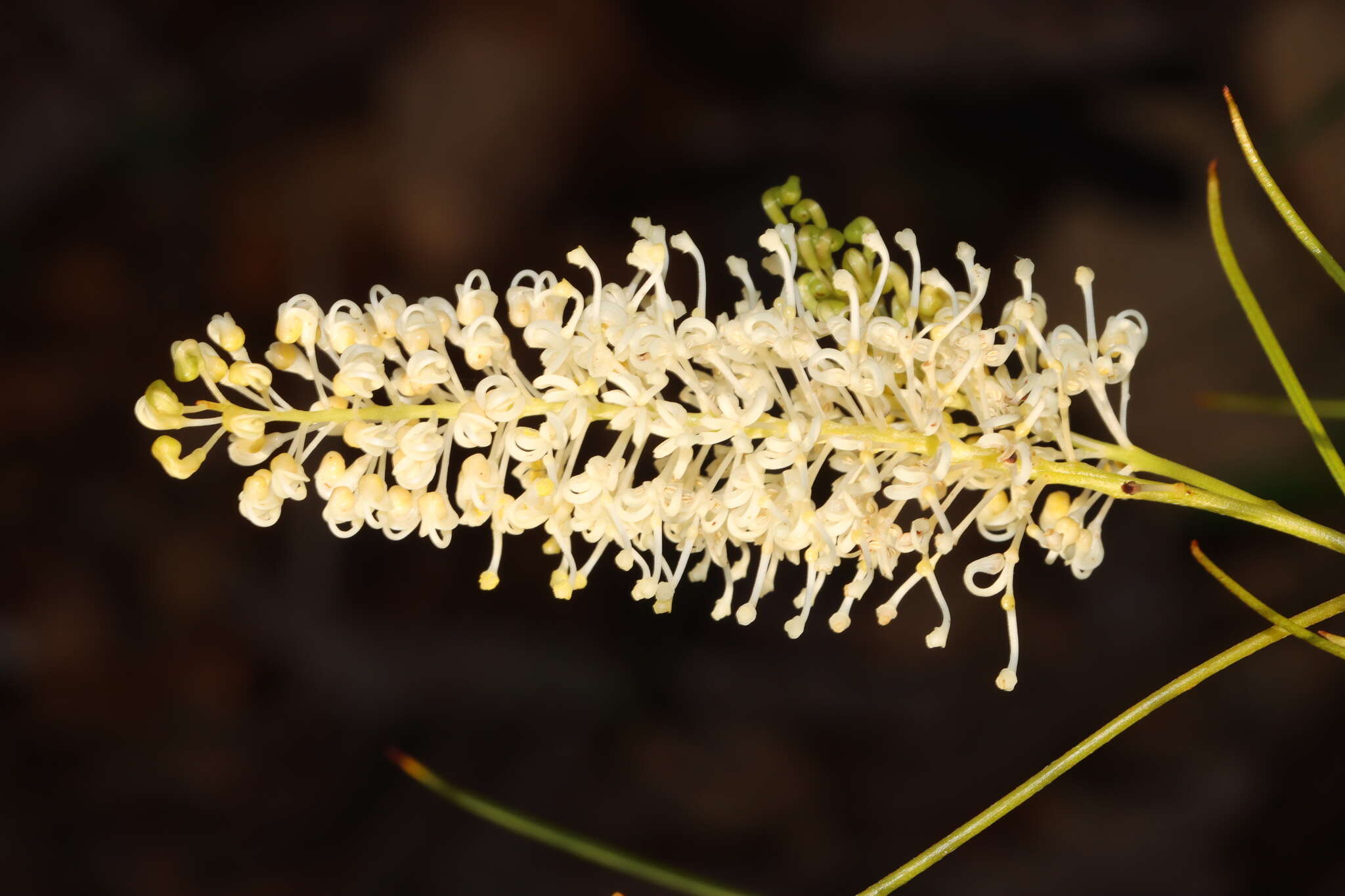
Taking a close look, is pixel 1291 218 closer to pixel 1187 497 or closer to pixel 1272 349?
pixel 1272 349

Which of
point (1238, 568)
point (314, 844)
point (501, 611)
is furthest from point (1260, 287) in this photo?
point (314, 844)

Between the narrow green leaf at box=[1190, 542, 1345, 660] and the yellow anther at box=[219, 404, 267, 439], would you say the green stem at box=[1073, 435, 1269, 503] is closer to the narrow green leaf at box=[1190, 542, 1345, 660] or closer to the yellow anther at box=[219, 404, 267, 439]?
the narrow green leaf at box=[1190, 542, 1345, 660]

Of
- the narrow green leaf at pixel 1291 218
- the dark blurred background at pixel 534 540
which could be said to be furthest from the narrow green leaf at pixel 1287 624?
the dark blurred background at pixel 534 540

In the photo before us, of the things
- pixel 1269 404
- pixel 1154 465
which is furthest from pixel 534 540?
pixel 1154 465

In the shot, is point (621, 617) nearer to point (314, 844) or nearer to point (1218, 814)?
point (314, 844)

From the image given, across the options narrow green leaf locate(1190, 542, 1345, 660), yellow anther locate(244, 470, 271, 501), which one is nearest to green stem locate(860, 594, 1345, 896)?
narrow green leaf locate(1190, 542, 1345, 660)

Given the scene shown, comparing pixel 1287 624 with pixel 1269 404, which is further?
pixel 1269 404
